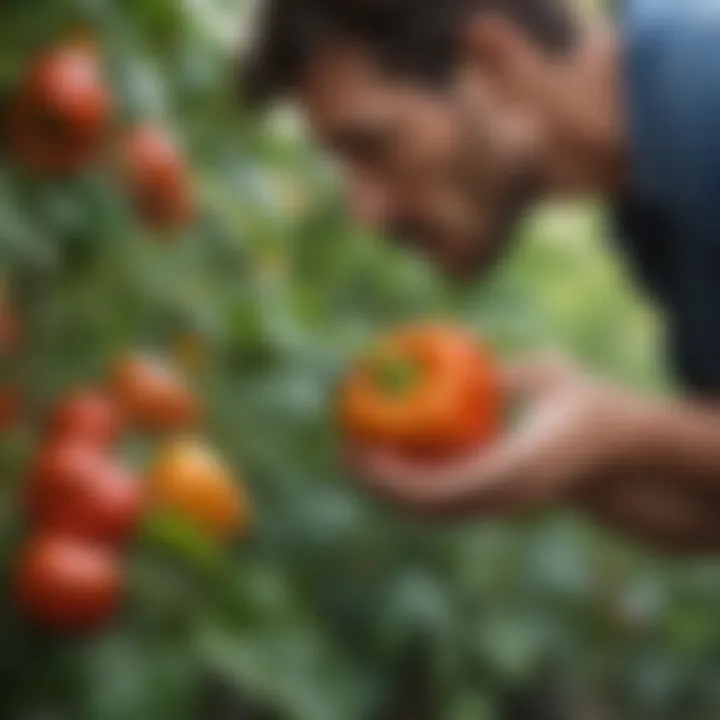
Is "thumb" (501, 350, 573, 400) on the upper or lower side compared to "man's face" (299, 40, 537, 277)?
lower

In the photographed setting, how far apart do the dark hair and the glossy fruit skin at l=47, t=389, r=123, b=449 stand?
18 cm

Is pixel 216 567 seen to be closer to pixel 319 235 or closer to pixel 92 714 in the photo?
pixel 92 714

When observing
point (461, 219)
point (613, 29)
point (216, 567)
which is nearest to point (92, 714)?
point (216, 567)

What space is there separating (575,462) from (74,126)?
0.30 m

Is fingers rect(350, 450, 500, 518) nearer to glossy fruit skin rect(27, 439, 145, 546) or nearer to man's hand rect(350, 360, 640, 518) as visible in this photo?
man's hand rect(350, 360, 640, 518)

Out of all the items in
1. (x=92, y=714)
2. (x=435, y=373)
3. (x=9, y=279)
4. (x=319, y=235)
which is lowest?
(x=92, y=714)

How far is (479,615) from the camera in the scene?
105 cm

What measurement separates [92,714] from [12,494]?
0.11 m

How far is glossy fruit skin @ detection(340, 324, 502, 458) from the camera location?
3.00ft

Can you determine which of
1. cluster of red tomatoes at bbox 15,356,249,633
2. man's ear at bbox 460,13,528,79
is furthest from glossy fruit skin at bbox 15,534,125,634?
man's ear at bbox 460,13,528,79

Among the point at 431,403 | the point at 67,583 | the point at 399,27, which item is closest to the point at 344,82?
the point at 399,27

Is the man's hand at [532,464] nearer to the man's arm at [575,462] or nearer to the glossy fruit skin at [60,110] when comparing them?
the man's arm at [575,462]

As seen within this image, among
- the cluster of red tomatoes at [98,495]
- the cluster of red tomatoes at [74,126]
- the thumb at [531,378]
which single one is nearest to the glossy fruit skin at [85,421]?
the cluster of red tomatoes at [98,495]

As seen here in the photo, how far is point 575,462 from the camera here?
2.93 ft
